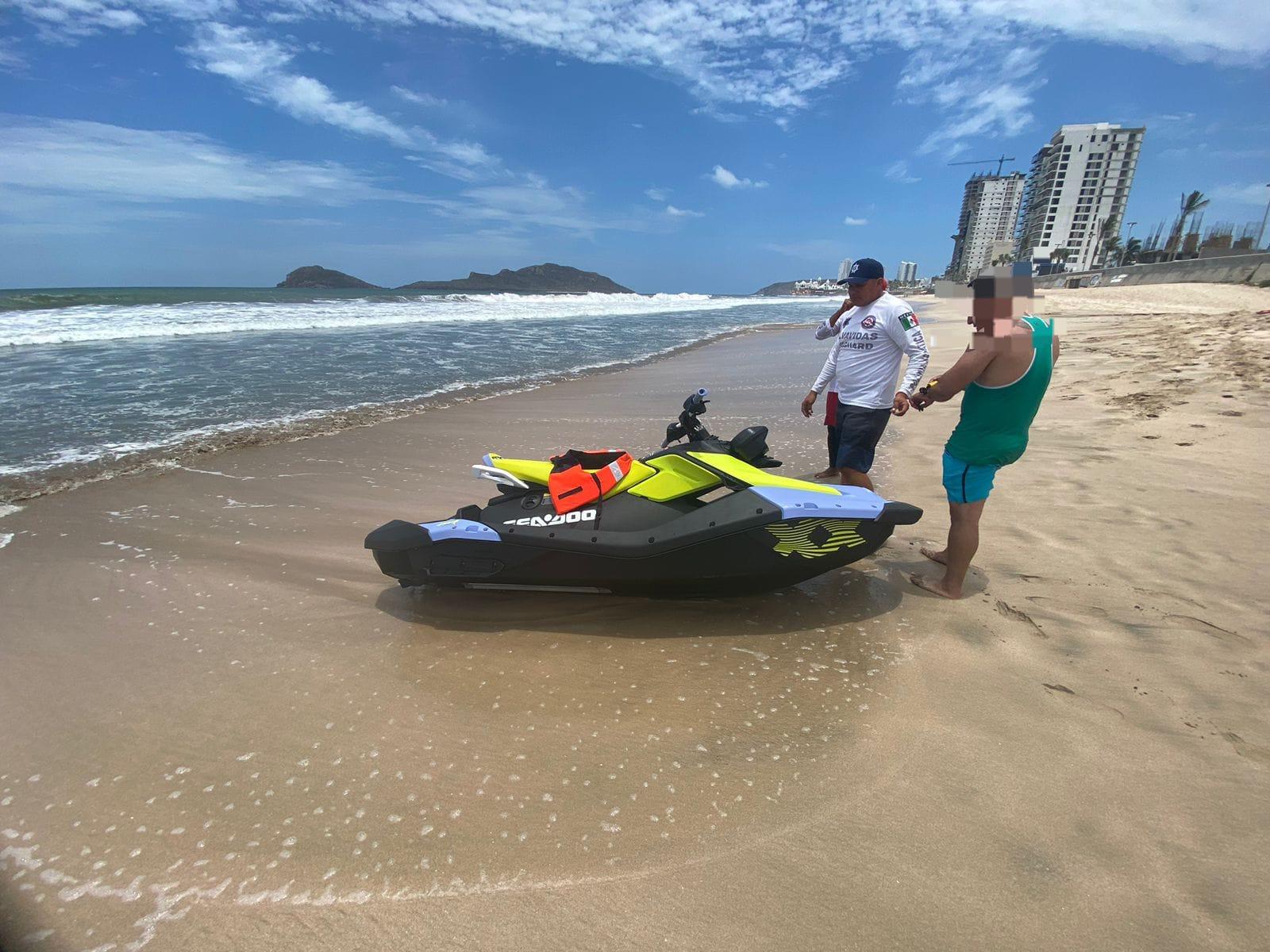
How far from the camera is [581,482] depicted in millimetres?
2967

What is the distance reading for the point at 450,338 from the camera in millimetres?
18766

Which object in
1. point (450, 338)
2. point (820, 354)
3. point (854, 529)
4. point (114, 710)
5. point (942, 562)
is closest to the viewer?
point (114, 710)

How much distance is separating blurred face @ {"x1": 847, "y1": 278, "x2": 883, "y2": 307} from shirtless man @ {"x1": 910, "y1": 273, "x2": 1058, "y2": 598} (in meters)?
1.02

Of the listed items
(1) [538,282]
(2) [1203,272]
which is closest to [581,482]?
(2) [1203,272]

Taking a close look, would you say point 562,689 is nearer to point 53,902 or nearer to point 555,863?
point 555,863

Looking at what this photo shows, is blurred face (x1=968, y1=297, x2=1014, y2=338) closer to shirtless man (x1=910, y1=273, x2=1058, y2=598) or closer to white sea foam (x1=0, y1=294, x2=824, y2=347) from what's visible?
shirtless man (x1=910, y1=273, x2=1058, y2=598)

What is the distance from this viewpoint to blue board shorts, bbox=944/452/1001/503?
3061 millimetres

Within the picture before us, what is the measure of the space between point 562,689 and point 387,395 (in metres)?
8.02

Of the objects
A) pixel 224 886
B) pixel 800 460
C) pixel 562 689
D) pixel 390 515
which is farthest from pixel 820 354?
pixel 224 886

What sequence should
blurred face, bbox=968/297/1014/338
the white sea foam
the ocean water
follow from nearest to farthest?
Answer: blurred face, bbox=968/297/1014/338, the ocean water, the white sea foam

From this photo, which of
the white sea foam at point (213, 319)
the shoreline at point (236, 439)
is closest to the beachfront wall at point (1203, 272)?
the shoreline at point (236, 439)

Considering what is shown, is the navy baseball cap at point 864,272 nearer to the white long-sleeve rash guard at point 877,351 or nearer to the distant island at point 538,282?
the white long-sleeve rash guard at point 877,351

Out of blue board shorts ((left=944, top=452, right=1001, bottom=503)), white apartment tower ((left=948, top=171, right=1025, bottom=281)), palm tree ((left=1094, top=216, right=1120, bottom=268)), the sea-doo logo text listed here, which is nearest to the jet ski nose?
blue board shorts ((left=944, top=452, right=1001, bottom=503))

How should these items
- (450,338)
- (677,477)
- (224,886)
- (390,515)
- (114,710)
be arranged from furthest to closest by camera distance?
(450,338), (390,515), (677,477), (114,710), (224,886)
